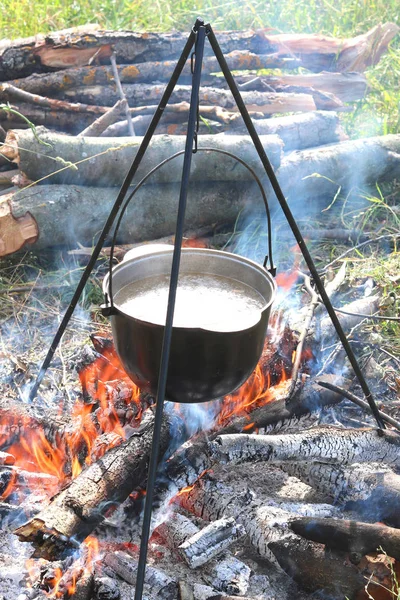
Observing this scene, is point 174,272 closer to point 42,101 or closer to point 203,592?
point 203,592

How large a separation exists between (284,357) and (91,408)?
96 cm

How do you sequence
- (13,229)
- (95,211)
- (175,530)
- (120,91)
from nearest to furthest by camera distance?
(175,530) → (13,229) → (95,211) → (120,91)

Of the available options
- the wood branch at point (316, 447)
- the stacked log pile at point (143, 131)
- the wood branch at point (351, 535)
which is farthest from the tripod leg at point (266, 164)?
the stacked log pile at point (143, 131)

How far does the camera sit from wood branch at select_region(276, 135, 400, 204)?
16.4ft

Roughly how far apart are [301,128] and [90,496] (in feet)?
13.1

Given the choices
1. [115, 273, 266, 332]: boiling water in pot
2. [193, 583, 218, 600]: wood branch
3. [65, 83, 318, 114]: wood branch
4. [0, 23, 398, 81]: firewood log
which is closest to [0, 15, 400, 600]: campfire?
[193, 583, 218, 600]: wood branch

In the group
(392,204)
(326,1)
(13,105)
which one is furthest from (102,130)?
(326,1)

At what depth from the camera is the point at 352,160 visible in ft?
17.1

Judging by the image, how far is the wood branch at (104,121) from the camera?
490cm

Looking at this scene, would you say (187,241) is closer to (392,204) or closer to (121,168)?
(121,168)

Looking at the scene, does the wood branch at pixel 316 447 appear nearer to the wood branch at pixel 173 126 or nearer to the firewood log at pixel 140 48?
the wood branch at pixel 173 126

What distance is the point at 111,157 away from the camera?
4.34 meters

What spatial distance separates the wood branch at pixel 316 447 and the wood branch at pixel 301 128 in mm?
3122

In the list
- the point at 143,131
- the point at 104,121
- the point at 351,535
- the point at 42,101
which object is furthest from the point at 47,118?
the point at 351,535
